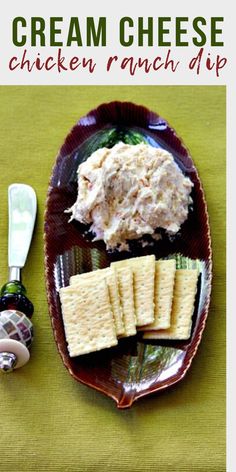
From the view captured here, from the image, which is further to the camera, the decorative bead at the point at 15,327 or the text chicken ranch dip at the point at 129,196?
the text chicken ranch dip at the point at 129,196

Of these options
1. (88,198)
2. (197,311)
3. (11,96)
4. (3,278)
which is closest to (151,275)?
(197,311)

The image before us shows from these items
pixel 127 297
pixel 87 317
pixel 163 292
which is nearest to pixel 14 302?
pixel 87 317

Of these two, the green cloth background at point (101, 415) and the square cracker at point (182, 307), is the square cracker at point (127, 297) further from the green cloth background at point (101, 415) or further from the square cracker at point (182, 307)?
the green cloth background at point (101, 415)

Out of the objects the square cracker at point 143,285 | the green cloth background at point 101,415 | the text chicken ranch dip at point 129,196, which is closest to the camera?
the green cloth background at point 101,415

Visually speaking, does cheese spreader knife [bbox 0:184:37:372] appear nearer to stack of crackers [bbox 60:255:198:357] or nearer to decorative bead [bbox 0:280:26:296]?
decorative bead [bbox 0:280:26:296]

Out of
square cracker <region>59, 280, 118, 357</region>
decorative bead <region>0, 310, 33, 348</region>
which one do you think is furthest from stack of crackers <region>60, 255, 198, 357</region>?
decorative bead <region>0, 310, 33, 348</region>

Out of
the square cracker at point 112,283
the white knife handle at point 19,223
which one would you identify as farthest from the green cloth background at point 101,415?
the square cracker at point 112,283

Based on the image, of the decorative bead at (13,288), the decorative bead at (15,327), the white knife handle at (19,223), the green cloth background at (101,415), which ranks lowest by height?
the green cloth background at (101,415)
